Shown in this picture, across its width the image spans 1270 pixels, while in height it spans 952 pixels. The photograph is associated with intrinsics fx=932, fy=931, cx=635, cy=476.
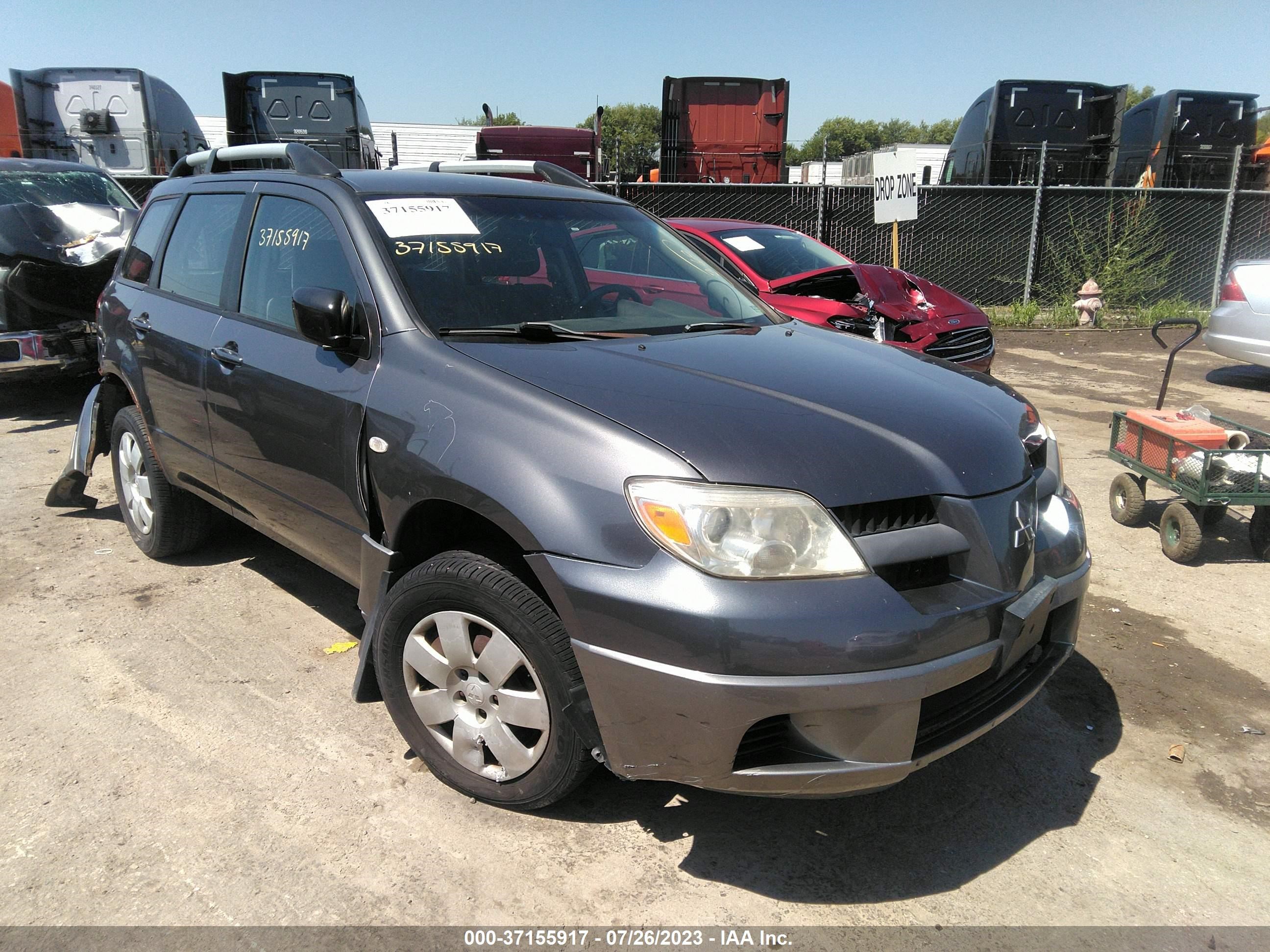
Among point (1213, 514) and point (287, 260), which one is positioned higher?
point (287, 260)

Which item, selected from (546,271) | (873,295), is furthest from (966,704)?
(873,295)

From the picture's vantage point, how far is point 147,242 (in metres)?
4.45

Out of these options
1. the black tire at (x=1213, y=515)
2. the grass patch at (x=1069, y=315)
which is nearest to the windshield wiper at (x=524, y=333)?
the black tire at (x=1213, y=515)

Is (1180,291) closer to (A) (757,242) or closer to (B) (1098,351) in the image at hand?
(B) (1098,351)

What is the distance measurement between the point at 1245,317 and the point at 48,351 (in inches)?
421

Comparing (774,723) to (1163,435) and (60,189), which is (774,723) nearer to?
(1163,435)

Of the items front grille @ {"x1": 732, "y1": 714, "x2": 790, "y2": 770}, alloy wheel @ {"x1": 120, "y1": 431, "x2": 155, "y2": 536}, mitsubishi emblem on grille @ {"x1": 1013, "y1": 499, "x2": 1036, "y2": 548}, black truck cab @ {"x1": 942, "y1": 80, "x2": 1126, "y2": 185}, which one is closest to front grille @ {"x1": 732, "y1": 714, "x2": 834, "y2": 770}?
front grille @ {"x1": 732, "y1": 714, "x2": 790, "y2": 770}

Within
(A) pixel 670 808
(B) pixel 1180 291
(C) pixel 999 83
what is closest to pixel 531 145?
(C) pixel 999 83

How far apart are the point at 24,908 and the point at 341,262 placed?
2067 mm

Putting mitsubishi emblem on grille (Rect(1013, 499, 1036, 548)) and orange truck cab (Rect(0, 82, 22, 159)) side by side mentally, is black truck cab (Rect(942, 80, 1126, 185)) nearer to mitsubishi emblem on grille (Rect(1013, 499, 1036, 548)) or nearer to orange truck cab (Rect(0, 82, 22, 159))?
mitsubishi emblem on grille (Rect(1013, 499, 1036, 548))

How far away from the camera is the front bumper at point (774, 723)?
7.01 feet

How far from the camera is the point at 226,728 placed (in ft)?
10.5

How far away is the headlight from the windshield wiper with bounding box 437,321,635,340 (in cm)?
89

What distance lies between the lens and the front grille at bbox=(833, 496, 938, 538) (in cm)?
227
